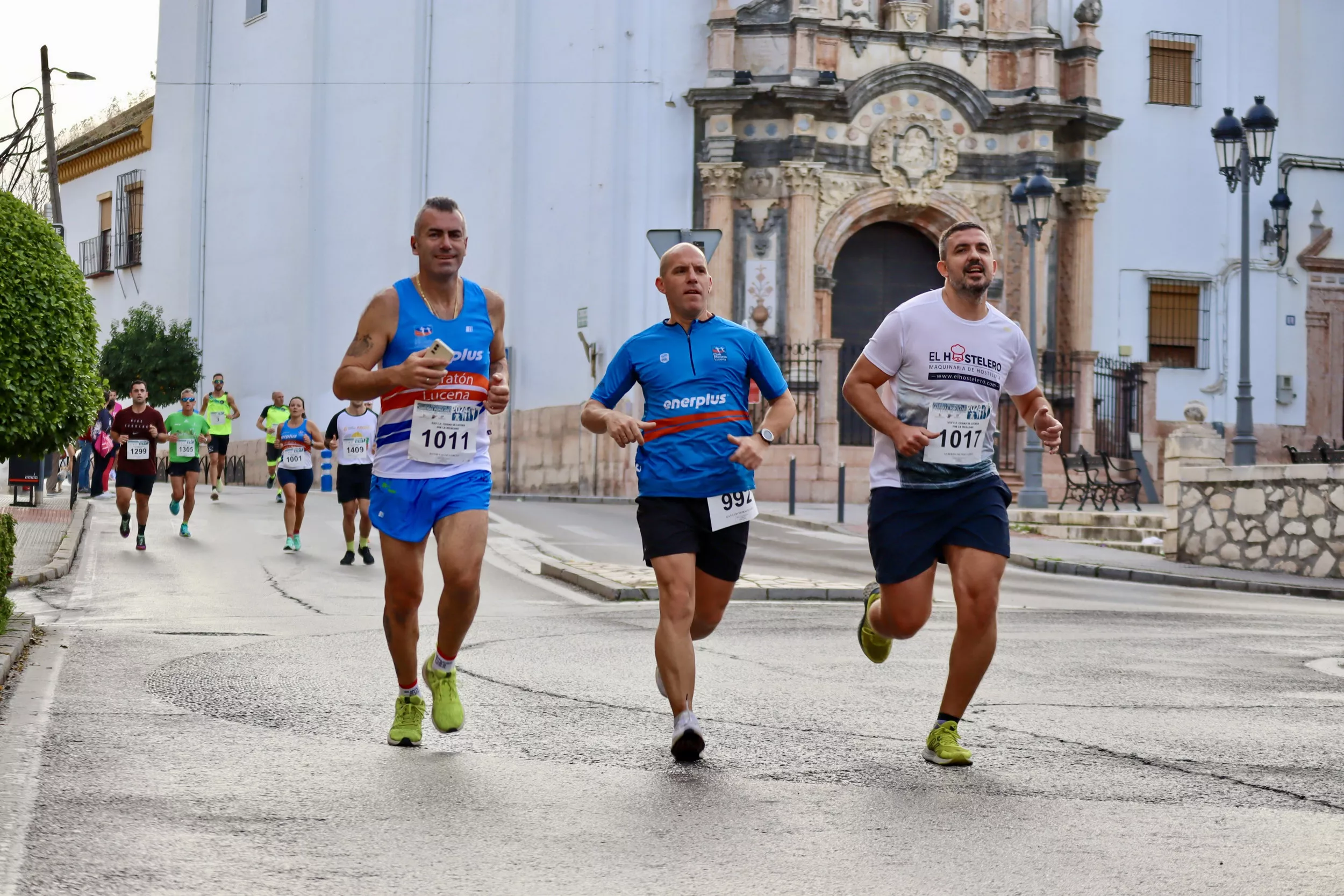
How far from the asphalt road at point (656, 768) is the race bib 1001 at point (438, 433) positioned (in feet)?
3.41

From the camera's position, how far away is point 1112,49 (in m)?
34.3

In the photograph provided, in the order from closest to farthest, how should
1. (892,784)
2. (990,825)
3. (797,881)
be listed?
1. (797,881)
2. (990,825)
3. (892,784)

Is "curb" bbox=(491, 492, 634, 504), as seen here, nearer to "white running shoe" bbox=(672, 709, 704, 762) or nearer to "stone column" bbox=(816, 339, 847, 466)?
"stone column" bbox=(816, 339, 847, 466)

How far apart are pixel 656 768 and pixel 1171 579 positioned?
12668mm

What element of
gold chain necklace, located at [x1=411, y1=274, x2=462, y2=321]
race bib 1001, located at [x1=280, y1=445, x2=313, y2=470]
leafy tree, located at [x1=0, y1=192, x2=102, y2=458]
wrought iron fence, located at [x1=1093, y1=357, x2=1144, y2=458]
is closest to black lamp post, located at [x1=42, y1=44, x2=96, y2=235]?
race bib 1001, located at [x1=280, y1=445, x2=313, y2=470]

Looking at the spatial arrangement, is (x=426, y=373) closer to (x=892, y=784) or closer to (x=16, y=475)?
(x=892, y=784)

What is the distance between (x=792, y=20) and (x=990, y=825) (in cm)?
2790

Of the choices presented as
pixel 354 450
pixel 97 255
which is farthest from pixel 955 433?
pixel 97 255

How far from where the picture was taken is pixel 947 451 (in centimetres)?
654

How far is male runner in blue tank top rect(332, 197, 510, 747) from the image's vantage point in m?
6.49

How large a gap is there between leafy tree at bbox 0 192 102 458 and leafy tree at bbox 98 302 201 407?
1193 inches

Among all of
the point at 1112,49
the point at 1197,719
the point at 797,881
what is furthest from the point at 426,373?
the point at 1112,49

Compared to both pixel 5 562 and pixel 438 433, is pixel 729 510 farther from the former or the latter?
pixel 5 562

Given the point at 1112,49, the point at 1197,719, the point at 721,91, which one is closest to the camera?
the point at 1197,719
